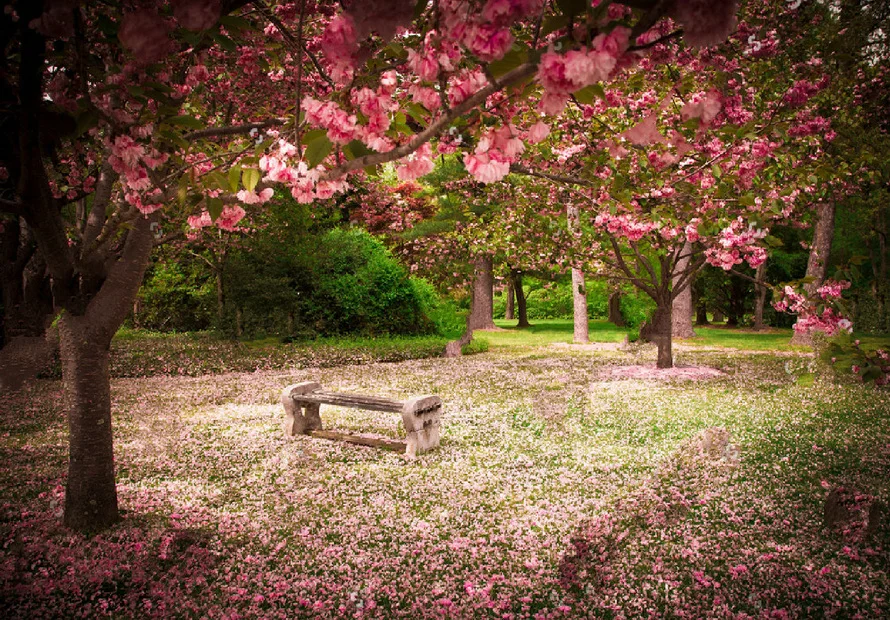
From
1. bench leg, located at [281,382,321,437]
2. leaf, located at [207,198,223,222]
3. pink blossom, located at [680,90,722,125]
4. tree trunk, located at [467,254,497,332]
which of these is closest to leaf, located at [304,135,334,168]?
leaf, located at [207,198,223,222]

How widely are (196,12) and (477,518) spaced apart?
170 inches

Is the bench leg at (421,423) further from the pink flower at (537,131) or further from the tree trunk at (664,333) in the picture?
the tree trunk at (664,333)

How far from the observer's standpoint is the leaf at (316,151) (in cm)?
240

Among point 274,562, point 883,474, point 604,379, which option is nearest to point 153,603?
point 274,562

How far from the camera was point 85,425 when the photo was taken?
4.57 metres

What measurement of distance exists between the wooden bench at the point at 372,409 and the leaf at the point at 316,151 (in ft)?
15.3

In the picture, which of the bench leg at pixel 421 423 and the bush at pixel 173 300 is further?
the bush at pixel 173 300

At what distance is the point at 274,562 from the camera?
163 inches

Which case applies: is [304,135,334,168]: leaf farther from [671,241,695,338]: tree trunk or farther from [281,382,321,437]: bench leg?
[671,241,695,338]: tree trunk

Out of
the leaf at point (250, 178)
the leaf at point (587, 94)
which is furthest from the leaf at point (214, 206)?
the leaf at point (587, 94)

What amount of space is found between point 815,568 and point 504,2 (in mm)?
4298

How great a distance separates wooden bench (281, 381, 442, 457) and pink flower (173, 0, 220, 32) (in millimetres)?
5278

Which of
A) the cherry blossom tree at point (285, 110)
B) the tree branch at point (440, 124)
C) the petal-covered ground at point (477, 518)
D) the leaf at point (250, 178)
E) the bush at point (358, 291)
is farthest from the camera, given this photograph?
the bush at point (358, 291)

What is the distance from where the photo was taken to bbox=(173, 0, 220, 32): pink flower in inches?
72.5
